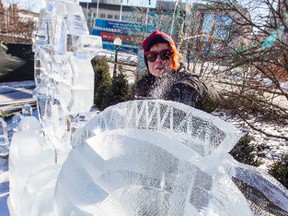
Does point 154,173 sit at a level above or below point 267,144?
above

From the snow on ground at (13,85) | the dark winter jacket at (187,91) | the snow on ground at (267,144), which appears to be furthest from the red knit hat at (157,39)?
the snow on ground at (13,85)

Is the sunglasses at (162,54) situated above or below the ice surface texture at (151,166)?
above

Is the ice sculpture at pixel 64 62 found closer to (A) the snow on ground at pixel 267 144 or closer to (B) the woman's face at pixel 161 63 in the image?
(B) the woman's face at pixel 161 63

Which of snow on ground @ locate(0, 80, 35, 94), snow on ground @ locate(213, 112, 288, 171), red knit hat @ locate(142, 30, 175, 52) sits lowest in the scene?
snow on ground @ locate(0, 80, 35, 94)

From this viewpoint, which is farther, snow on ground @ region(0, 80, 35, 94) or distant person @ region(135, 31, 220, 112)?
snow on ground @ region(0, 80, 35, 94)

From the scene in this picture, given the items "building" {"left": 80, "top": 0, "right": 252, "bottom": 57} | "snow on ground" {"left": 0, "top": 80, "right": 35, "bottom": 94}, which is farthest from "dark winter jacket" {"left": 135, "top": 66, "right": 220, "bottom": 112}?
"snow on ground" {"left": 0, "top": 80, "right": 35, "bottom": 94}

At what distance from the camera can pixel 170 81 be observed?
1340mm

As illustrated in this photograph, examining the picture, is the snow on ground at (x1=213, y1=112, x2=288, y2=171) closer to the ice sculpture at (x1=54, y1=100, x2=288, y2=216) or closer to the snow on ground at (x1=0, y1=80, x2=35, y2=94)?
the ice sculpture at (x1=54, y1=100, x2=288, y2=216)

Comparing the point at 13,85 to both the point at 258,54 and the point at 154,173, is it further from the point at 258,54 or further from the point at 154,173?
the point at 154,173

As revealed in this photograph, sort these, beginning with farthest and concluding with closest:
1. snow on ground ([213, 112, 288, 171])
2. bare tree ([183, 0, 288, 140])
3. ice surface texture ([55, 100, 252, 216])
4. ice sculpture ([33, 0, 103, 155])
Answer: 1. snow on ground ([213, 112, 288, 171])
2. bare tree ([183, 0, 288, 140])
3. ice sculpture ([33, 0, 103, 155])
4. ice surface texture ([55, 100, 252, 216])

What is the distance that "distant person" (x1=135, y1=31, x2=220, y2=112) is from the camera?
1.14 metres

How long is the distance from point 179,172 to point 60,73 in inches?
59.3

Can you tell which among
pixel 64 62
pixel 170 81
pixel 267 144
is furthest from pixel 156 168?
pixel 267 144

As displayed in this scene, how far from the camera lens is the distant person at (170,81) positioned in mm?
1144
